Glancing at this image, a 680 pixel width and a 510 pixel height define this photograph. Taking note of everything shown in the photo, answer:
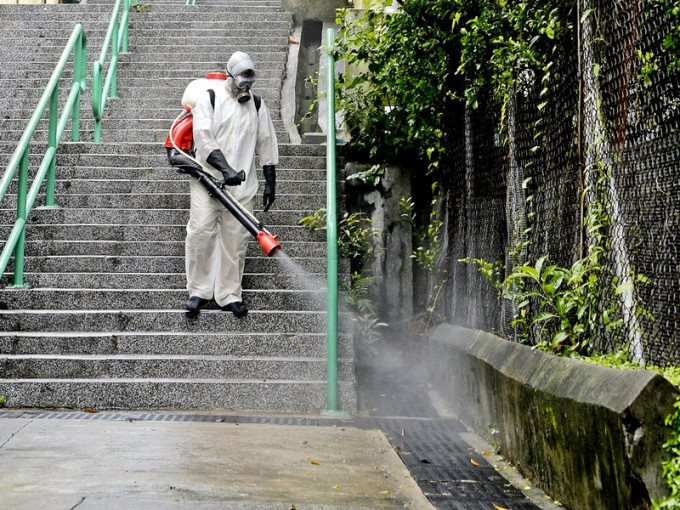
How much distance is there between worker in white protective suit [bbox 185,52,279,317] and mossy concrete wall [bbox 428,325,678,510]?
2.00 metres

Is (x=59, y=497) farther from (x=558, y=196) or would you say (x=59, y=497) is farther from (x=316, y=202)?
(x=316, y=202)

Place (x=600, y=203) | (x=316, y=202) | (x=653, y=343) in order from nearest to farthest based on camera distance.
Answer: (x=653, y=343) < (x=600, y=203) < (x=316, y=202)

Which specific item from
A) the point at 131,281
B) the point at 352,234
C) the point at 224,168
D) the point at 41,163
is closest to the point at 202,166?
the point at 224,168

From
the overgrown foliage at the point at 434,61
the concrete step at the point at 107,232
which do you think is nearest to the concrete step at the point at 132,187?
the concrete step at the point at 107,232

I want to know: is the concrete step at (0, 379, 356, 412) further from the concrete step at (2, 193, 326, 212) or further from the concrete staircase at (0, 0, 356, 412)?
A: the concrete step at (2, 193, 326, 212)

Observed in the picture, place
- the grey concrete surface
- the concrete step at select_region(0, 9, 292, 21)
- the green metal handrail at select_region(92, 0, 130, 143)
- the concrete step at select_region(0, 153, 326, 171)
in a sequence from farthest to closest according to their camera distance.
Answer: the concrete step at select_region(0, 9, 292, 21) → the green metal handrail at select_region(92, 0, 130, 143) → the concrete step at select_region(0, 153, 326, 171) → the grey concrete surface

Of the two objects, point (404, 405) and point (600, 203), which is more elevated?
point (600, 203)

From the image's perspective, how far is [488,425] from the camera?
16.7ft

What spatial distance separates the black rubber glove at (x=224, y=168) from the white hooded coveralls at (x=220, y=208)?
5cm

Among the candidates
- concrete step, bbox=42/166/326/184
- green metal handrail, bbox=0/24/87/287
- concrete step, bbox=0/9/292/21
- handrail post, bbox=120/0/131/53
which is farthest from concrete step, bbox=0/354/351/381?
concrete step, bbox=0/9/292/21

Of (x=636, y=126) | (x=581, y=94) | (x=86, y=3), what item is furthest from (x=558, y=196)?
(x=86, y=3)

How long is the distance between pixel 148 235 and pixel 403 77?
8.71 ft

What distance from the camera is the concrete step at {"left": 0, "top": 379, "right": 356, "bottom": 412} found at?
5.79 m

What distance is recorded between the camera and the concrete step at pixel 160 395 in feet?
19.0
